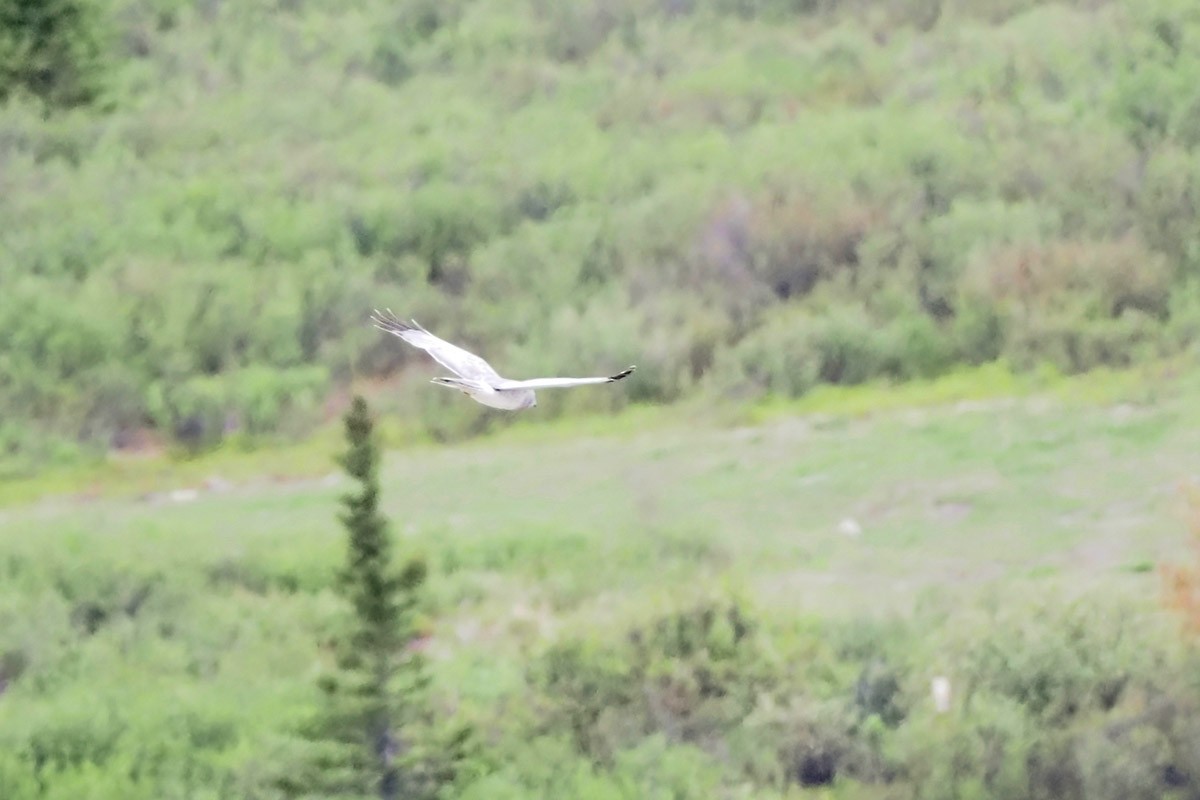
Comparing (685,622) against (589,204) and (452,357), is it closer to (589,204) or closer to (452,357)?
(452,357)

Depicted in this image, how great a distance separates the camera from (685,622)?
13.5 metres

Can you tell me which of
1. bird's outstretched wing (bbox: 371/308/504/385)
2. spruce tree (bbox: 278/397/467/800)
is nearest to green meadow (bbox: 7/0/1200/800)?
spruce tree (bbox: 278/397/467/800)

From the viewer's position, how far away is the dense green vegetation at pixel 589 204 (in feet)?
68.0

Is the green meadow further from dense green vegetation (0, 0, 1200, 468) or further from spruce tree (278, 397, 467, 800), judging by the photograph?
spruce tree (278, 397, 467, 800)

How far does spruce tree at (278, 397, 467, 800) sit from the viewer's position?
1105 centimetres

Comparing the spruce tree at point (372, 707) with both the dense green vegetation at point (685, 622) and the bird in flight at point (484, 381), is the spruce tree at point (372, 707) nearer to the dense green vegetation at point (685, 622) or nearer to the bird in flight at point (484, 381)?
the dense green vegetation at point (685, 622)

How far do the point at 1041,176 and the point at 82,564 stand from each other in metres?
13.7

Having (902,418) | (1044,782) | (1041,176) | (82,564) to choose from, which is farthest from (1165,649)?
(1041,176)

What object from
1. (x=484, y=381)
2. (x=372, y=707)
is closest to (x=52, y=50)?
(x=372, y=707)

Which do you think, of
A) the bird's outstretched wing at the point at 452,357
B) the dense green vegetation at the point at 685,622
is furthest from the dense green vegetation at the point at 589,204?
the bird's outstretched wing at the point at 452,357

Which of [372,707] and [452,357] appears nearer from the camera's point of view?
[452,357]

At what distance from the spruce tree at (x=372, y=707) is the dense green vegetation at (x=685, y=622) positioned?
0.65 ft

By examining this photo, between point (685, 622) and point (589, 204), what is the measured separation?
11.6 m

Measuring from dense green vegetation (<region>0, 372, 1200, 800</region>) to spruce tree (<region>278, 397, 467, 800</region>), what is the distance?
0.20 meters
